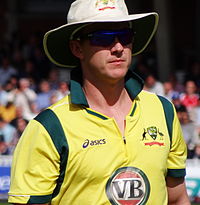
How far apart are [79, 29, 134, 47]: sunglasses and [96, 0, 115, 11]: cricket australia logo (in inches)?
4.8

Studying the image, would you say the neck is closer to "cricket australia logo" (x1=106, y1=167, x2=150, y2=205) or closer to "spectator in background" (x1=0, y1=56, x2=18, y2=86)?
"cricket australia logo" (x1=106, y1=167, x2=150, y2=205)

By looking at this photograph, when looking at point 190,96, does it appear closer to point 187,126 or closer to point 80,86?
point 187,126

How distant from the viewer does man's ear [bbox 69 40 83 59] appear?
10.8 feet

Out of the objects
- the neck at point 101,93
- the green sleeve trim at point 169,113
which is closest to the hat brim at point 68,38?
the neck at point 101,93

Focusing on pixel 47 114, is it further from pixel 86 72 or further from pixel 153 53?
pixel 153 53

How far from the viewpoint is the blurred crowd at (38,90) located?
37.1 ft

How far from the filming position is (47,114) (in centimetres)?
318

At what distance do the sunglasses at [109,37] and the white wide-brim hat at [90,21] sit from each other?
60 millimetres

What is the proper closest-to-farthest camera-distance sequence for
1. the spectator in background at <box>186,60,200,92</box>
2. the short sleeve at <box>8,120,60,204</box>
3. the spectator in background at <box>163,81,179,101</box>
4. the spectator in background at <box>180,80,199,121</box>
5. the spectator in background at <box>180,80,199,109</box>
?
1. the short sleeve at <box>8,120,60,204</box>
2. the spectator in background at <box>180,80,199,121</box>
3. the spectator in background at <box>180,80,199,109</box>
4. the spectator in background at <box>163,81,179,101</box>
5. the spectator in background at <box>186,60,200,92</box>

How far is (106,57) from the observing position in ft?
Answer: 10.4

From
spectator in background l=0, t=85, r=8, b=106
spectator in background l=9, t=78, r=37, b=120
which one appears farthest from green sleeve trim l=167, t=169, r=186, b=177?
spectator in background l=0, t=85, r=8, b=106

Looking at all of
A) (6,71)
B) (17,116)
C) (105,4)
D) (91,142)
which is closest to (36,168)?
(91,142)

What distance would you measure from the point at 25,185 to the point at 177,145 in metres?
0.74

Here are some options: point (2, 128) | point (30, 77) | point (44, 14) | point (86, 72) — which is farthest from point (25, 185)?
point (44, 14)
